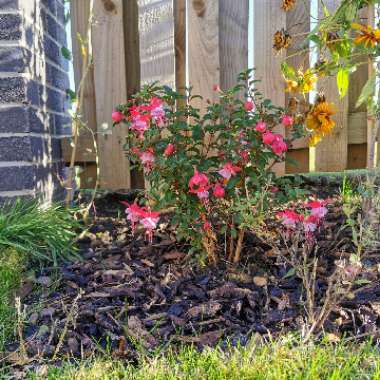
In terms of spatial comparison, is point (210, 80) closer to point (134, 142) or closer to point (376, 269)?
point (134, 142)

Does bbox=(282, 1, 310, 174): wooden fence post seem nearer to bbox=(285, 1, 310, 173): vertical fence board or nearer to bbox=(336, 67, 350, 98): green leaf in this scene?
bbox=(285, 1, 310, 173): vertical fence board

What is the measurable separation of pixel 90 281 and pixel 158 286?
0.32 m

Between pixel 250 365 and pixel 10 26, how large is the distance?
2005mm

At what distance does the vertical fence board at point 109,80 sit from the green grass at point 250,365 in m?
1.71

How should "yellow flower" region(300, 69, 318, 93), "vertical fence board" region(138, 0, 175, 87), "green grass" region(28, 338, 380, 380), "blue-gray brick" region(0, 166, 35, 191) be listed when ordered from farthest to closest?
1. "vertical fence board" region(138, 0, 175, 87)
2. "blue-gray brick" region(0, 166, 35, 191)
3. "yellow flower" region(300, 69, 318, 93)
4. "green grass" region(28, 338, 380, 380)

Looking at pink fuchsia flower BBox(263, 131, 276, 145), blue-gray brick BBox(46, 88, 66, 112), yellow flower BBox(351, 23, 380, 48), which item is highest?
yellow flower BBox(351, 23, 380, 48)

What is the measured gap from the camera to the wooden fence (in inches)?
114

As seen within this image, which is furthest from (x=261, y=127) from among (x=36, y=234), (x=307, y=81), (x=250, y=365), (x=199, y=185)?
(x=36, y=234)

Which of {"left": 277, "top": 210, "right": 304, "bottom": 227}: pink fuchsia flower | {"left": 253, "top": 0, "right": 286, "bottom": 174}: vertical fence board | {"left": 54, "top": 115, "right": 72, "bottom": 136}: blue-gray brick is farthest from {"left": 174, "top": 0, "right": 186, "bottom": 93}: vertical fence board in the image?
{"left": 277, "top": 210, "right": 304, "bottom": 227}: pink fuchsia flower

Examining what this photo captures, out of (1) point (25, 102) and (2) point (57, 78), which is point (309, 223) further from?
(2) point (57, 78)

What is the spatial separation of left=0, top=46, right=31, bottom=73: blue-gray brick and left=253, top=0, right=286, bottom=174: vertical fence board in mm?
1413

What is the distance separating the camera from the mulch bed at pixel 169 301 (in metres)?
1.60

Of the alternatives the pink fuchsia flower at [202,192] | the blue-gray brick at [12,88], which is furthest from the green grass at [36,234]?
the pink fuchsia flower at [202,192]

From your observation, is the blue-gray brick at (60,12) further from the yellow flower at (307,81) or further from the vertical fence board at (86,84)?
the yellow flower at (307,81)
